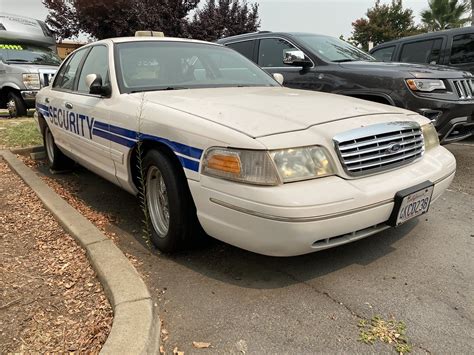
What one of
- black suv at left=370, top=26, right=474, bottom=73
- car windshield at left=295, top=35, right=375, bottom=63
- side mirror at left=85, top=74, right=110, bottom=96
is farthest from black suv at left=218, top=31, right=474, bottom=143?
side mirror at left=85, top=74, right=110, bottom=96

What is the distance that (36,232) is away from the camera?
3477 millimetres

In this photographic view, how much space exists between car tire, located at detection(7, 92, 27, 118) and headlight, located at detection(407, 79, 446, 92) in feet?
30.6

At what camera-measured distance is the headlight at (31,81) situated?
10477 millimetres

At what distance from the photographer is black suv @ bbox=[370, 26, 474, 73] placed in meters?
6.95

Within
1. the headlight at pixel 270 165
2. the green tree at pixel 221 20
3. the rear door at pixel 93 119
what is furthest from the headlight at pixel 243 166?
the green tree at pixel 221 20

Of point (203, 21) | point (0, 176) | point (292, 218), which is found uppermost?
point (203, 21)

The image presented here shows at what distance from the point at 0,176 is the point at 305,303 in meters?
4.24

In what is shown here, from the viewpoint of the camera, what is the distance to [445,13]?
109 feet

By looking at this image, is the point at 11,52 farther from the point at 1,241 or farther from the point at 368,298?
the point at 368,298

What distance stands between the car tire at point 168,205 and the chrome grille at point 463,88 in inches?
146

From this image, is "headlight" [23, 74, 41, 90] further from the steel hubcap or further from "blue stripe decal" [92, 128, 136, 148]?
the steel hubcap

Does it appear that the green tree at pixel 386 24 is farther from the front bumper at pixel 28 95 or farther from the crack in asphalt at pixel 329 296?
the crack in asphalt at pixel 329 296

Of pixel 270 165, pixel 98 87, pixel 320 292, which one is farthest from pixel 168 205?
pixel 98 87

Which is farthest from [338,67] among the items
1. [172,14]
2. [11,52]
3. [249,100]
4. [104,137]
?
[172,14]
